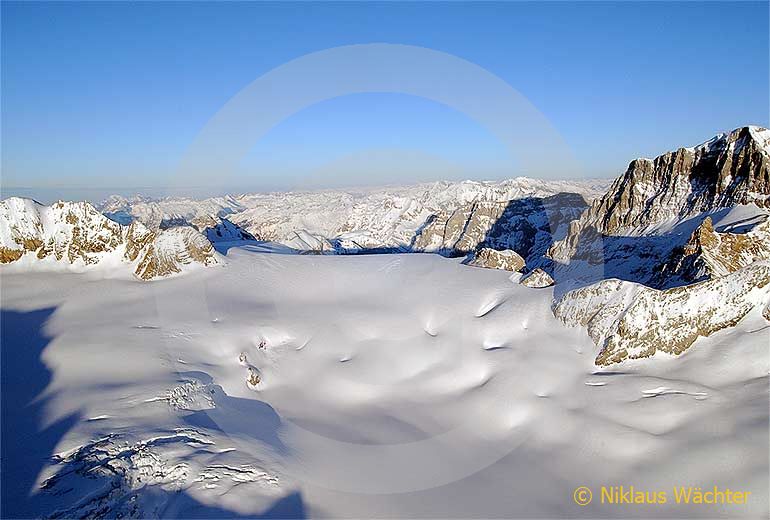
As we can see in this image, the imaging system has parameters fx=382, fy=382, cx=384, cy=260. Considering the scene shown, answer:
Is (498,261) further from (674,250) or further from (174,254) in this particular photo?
(174,254)

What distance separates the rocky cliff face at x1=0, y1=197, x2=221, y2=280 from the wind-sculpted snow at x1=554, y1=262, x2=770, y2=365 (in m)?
37.2

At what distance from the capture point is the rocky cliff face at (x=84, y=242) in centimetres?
3759

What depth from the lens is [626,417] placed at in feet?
65.0

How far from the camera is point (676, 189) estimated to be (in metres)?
50.4

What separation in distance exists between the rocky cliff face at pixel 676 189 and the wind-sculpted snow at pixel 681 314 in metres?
23.3

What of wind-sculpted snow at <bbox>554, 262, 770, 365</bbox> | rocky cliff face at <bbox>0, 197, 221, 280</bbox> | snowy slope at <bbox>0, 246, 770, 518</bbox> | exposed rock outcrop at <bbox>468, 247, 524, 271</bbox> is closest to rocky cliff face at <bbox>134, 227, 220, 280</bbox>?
rocky cliff face at <bbox>0, 197, 221, 280</bbox>

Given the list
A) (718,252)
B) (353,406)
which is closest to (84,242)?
(353,406)

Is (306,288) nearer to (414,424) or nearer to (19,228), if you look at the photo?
(414,424)

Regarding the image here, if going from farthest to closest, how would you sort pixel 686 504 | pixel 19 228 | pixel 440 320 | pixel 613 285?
pixel 19 228
pixel 440 320
pixel 613 285
pixel 686 504

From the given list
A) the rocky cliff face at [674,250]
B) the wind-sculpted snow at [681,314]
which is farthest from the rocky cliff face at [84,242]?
the wind-sculpted snow at [681,314]

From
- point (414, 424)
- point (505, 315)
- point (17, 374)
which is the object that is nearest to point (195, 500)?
point (414, 424)

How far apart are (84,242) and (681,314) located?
5145 cm

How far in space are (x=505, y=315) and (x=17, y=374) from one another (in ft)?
102

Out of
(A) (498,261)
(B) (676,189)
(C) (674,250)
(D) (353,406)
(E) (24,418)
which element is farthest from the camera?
(B) (676,189)
